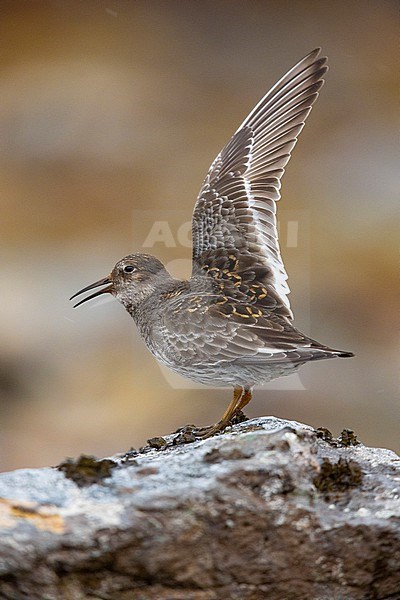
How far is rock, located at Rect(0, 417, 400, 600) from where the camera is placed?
14.8 ft

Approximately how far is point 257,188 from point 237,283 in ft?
2.58

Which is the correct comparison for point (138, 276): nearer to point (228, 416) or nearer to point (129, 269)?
point (129, 269)

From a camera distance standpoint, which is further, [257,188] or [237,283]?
[257,188]

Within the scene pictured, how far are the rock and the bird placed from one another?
1.33m

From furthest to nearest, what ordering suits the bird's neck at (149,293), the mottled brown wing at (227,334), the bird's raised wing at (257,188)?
the bird's neck at (149,293)
the bird's raised wing at (257,188)
the mottled brown wing at (227,334)

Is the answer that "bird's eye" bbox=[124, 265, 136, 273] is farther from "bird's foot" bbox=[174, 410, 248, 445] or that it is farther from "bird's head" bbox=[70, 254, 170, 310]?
"bird's foot" bbox=[174, 410, 248, 445]

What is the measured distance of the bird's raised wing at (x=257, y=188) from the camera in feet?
22.9

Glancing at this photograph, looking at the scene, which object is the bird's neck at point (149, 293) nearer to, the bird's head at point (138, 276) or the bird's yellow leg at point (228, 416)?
the bird's head at point (138, 276)

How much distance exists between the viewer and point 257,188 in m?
7.20

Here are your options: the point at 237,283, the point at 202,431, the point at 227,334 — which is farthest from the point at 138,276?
the point at 202,431

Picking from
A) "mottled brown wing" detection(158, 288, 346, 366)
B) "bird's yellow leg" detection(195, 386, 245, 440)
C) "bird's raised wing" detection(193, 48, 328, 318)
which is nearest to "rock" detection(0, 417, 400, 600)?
"mottled brown wing" detection(158, 288, 346, 366)

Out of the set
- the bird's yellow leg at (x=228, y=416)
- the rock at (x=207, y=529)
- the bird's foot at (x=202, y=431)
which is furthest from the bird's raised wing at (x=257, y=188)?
the rock at (x=207, y=529)

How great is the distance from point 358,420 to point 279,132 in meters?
6.15

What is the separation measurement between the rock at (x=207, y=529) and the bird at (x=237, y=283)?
4.38ft
